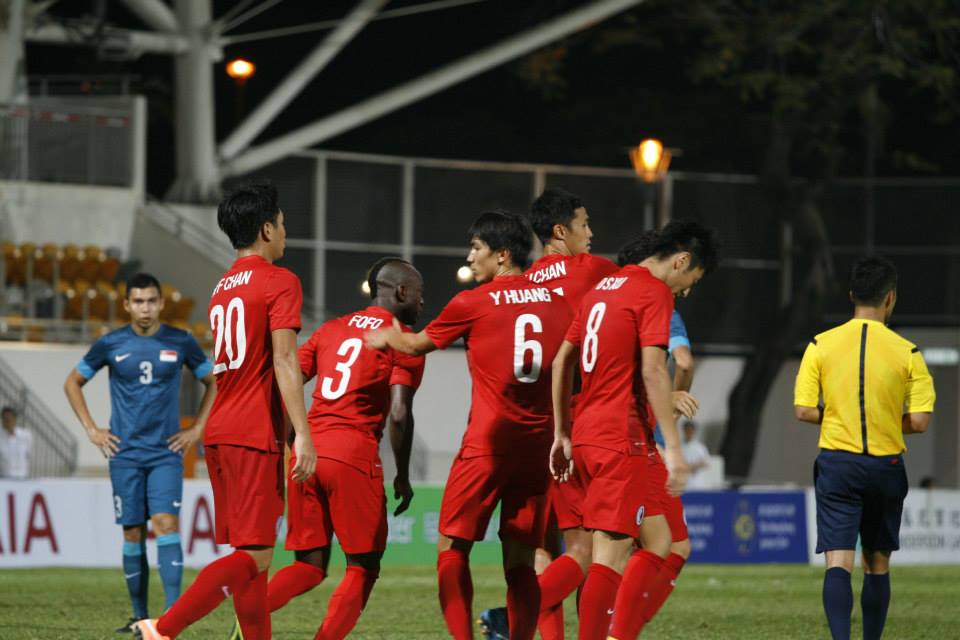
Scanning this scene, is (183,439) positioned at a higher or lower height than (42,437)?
higher

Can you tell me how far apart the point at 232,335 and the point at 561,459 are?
1.72 metres

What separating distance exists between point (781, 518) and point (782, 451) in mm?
12694

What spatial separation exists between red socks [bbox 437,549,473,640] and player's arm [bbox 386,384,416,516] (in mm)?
426

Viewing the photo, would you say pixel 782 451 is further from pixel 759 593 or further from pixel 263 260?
→ pixel 263 260

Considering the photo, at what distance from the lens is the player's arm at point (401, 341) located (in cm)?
888

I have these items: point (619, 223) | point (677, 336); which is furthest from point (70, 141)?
point (677, 336)

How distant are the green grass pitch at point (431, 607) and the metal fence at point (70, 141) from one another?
11310 mm

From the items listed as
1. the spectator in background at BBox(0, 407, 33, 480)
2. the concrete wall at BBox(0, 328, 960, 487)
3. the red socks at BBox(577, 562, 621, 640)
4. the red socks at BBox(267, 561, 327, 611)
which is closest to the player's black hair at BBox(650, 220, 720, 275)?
the red socks at BBox(577, 562, 621, 640)

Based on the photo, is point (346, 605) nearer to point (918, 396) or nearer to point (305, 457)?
point (305, 457)

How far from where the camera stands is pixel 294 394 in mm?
8422

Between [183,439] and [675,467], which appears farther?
[183,439]

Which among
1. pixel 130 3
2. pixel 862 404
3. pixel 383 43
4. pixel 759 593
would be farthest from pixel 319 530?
pixel 383 43

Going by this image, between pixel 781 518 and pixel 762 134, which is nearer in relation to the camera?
pixel 781 518

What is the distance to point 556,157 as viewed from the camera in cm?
3869
